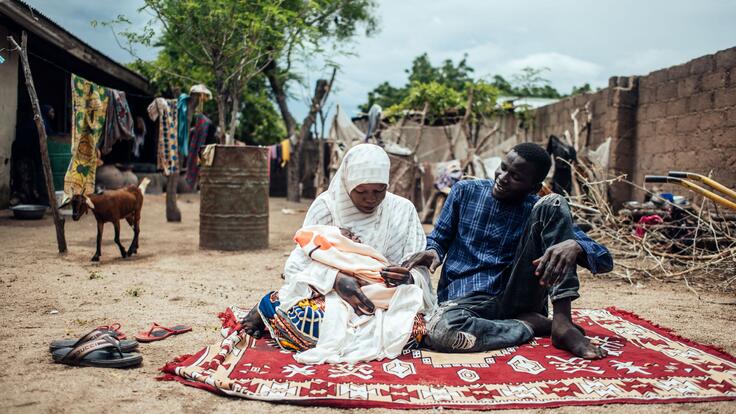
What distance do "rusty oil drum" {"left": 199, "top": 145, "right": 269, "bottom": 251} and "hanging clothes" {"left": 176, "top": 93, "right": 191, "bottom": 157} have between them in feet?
8.84

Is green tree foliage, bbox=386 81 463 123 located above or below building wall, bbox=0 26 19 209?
above

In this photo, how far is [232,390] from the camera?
235 centimetres

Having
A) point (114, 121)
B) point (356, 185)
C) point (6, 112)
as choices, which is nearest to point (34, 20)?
point (6, 112)

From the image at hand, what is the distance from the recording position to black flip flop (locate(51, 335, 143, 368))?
2.62 metres

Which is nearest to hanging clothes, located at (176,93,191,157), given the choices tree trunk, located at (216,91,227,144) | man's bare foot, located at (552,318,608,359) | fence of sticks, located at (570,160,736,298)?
tree trunk, located at (216,91,227,144)

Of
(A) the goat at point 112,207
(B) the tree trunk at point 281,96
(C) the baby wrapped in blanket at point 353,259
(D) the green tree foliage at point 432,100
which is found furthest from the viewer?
(B) the tree trunk at point 281,96

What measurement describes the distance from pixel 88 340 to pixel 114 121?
219 inches

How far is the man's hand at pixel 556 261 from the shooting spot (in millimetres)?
2650

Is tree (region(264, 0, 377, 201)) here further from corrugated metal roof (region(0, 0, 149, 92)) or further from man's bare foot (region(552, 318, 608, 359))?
man's bare foot (region(552, 318, 608, 359))

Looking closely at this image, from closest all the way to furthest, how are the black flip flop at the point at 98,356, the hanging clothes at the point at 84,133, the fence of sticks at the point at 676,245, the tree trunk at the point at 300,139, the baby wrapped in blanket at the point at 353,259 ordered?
the black flip flop at the point at 98,356 < the baby wrapped in blanket at the point at 353,259 < the fence of sticks at the point at 676,245 < the hanging clothes at the point at 84,133 < the tree trunk at the point at 300,139

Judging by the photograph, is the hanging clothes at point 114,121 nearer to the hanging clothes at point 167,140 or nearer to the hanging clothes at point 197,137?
the hanging clothes at point 167,140

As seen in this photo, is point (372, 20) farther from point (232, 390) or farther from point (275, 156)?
point (232, 390)

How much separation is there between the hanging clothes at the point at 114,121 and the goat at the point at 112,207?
148cm

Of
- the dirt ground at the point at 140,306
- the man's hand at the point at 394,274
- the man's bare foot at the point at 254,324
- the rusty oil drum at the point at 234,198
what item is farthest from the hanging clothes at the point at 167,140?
the man's hand at the point at 394,274
